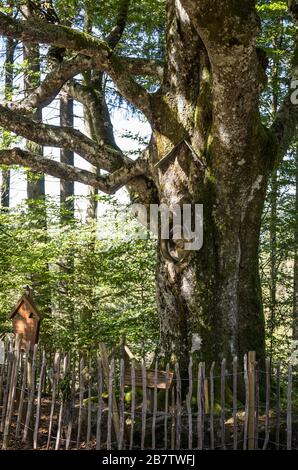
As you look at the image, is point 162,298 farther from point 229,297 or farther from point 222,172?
point 222,172

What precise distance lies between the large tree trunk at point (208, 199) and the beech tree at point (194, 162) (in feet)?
0.04

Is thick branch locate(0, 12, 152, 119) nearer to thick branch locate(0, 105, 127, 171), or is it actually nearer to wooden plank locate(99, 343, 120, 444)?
thick branch locate(0, 105, 127, 171)

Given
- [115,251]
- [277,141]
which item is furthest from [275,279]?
[277,141]

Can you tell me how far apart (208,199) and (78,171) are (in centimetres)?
191

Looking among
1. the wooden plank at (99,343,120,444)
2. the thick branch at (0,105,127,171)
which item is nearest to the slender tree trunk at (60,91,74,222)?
the thick branch at (0,105,127,171)

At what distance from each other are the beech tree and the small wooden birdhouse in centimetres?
163

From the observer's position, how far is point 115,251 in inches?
399

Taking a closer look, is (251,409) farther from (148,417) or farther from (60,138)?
(60,138)

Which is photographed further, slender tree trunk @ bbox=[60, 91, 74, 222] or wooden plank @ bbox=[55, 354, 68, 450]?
slender tree trunk @ bbox=[60, 91, 74, 222]

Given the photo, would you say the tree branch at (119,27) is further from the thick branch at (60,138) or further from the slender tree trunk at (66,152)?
the slender tree trunk at (66,152)

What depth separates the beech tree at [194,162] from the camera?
263 inches

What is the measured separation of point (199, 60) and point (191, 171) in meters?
1.47

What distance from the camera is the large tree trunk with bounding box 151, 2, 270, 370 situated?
6.79 meters

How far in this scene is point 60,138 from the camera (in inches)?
296
